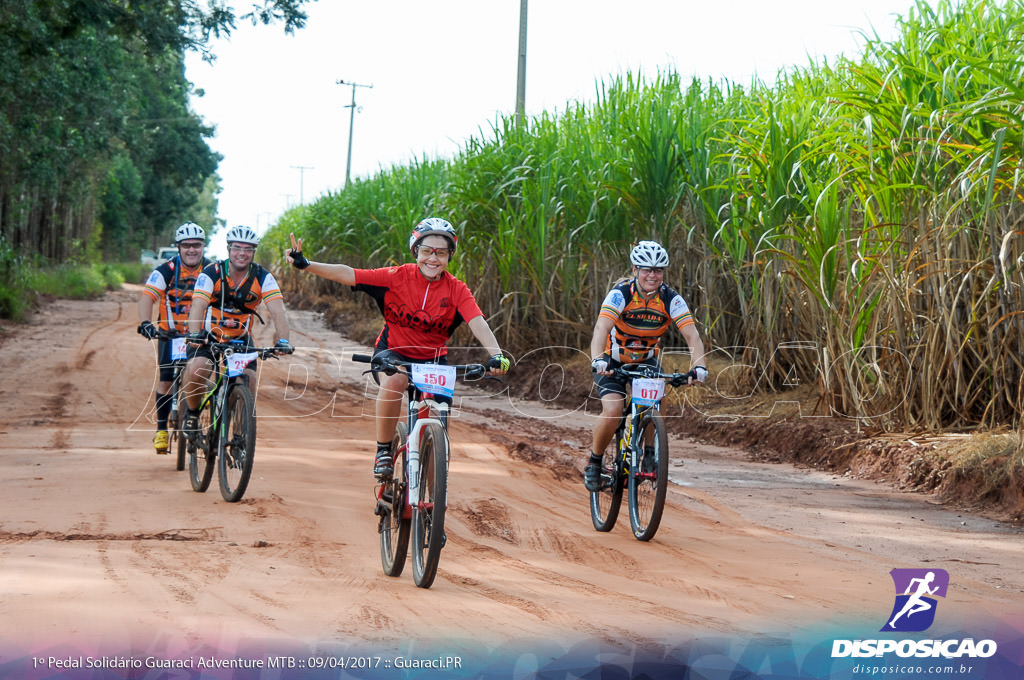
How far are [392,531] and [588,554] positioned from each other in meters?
1.32

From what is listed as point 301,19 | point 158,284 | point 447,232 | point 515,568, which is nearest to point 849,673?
point 515,568

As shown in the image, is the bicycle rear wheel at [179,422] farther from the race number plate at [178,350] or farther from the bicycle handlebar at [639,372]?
the bicycle handlebar at [639,372]

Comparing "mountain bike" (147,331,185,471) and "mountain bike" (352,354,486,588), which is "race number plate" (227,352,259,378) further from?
"mountain bike" (352,354,486,588)

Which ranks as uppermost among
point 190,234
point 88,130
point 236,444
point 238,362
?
point 88,130

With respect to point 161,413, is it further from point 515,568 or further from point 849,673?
point 849,673

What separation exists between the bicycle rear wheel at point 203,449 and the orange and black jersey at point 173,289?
3.90ft

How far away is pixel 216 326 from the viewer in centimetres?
820

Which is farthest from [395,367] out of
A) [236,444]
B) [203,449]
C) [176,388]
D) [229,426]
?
[176,388]

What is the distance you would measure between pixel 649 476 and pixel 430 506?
6.94 ft

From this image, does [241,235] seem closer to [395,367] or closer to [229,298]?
[229,298]

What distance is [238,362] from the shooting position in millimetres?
7676

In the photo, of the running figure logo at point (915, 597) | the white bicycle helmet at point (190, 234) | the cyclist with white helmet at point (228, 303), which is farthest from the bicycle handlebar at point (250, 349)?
the running figure logo at point (915, 597)

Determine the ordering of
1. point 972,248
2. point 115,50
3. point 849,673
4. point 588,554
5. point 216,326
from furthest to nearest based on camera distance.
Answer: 1. point 115,50
2. point 972,248
3. point 216,326
4. point 588,554
5. point 849,673

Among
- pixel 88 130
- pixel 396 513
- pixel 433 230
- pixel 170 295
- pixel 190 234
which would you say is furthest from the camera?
pixel 88 130
